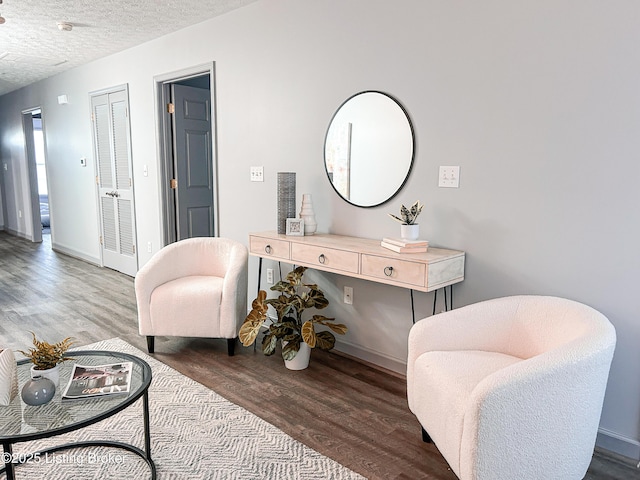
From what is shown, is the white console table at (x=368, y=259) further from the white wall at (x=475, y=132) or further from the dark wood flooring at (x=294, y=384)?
the dark wood flooring at (x=294, y=384)

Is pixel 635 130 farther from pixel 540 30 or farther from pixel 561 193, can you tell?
pixel 540 30

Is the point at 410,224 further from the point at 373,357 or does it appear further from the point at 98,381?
the point at 98,381

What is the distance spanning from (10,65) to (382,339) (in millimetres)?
5533

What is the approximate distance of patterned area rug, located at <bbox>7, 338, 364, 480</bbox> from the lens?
2.03m

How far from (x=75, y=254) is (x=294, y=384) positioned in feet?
16.7

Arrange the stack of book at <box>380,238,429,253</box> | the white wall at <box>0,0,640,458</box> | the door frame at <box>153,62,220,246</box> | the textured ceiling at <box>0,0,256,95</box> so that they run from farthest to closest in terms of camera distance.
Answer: the door frame at <box>153,62,220,246</box> → the textured ceiling at <box>0,0,256,95</box> → the stack of book at <box>380,238,429,253</box> → the white wall at <box>0,0,640,458</box>

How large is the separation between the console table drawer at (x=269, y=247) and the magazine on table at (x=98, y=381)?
125 cm

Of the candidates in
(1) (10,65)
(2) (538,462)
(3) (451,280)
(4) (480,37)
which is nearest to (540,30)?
(4) (480,37)

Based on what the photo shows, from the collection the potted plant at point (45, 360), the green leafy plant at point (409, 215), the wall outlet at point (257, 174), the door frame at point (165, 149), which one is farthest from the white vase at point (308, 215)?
the potted plant at point (45, 360)

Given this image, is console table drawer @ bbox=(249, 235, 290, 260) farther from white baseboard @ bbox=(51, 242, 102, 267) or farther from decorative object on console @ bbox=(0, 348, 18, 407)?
white baseboard @ bbox=(51, 242, 102, 267)

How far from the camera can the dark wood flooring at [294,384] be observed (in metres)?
2.15

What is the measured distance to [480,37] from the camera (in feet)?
8.11

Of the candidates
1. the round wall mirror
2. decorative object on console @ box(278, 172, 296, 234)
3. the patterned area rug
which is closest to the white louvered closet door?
decorative object on console @ box(278, 172, 296, 234)

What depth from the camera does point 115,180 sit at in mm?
5570
